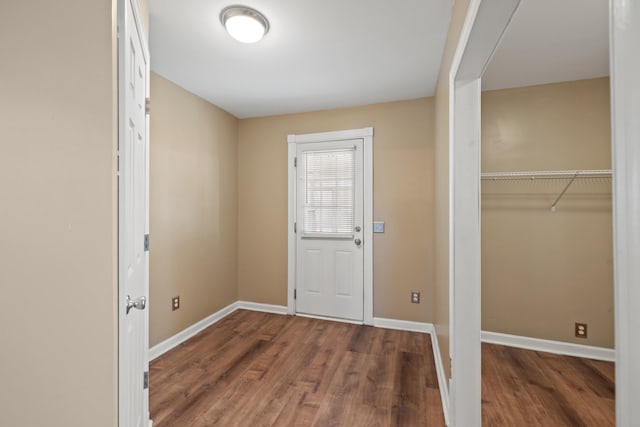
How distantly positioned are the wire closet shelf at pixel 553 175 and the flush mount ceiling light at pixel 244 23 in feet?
7.36

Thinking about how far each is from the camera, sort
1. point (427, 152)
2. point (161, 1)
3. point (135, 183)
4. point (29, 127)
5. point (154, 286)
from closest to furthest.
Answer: point (29, 127) → point (135, 183) → point (161, 1) → point (154, 286) → point (427, 152)

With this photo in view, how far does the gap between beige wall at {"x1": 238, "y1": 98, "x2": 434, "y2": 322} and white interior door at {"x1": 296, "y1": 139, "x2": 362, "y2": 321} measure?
0.19m

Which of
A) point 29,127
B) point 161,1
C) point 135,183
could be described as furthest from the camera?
point 161,1

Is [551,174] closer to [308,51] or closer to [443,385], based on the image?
[443,385]

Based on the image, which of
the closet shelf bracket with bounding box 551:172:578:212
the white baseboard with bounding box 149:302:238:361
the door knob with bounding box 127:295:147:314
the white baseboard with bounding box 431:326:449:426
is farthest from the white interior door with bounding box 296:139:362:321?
the door knob with bounding box 127:295:147:314

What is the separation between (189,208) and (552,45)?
Answer: 10.9 ft

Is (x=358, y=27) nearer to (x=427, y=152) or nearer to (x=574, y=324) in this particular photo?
(x=427, y=152)

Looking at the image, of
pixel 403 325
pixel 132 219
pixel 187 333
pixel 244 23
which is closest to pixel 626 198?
pixel 132 219

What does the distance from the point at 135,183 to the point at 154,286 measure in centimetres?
145

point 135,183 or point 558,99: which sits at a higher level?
point 558,99

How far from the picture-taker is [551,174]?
8.47ft

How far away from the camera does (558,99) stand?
2615mm

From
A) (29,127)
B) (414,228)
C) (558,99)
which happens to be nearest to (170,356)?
(29,127)

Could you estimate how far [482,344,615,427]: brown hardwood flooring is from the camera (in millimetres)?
1804
